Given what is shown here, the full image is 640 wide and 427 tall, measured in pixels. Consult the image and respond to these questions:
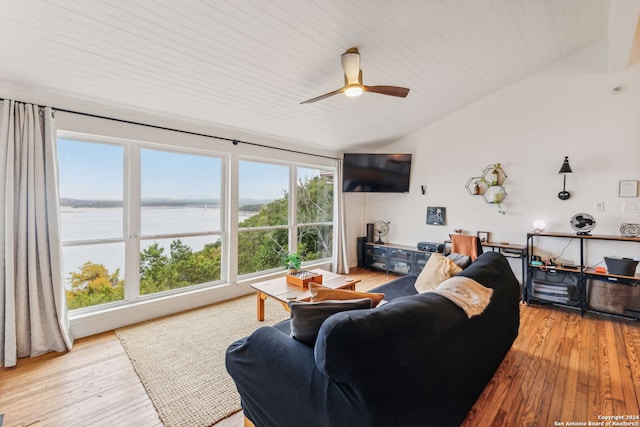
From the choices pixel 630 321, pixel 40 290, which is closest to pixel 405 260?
pixel 630 321

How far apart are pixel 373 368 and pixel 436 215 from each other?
413 cm

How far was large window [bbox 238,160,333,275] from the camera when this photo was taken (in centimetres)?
416

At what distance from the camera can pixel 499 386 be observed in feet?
6.72

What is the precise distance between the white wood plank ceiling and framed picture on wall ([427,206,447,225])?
6.01 ft

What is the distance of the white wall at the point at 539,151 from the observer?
3.38 meters

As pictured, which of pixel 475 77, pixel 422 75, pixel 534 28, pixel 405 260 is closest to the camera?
pixel 534 28

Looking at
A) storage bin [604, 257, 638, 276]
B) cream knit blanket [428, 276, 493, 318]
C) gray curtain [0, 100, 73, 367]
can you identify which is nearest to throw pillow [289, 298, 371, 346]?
cream knit blanket [428, 276, 493, 318]

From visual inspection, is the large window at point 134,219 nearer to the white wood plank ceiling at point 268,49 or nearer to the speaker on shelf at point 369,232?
the white wood plank ceiling at point 268,49

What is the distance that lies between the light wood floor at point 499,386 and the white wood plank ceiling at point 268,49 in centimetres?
238

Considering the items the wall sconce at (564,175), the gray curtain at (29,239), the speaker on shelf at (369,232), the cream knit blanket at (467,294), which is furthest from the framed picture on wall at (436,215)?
the gray curtain at (29,239)

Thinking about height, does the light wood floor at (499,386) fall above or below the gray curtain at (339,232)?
below

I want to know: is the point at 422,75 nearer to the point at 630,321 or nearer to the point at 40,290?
the point at 630,321

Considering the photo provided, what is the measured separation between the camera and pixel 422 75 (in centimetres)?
335

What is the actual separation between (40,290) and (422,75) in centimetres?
449
